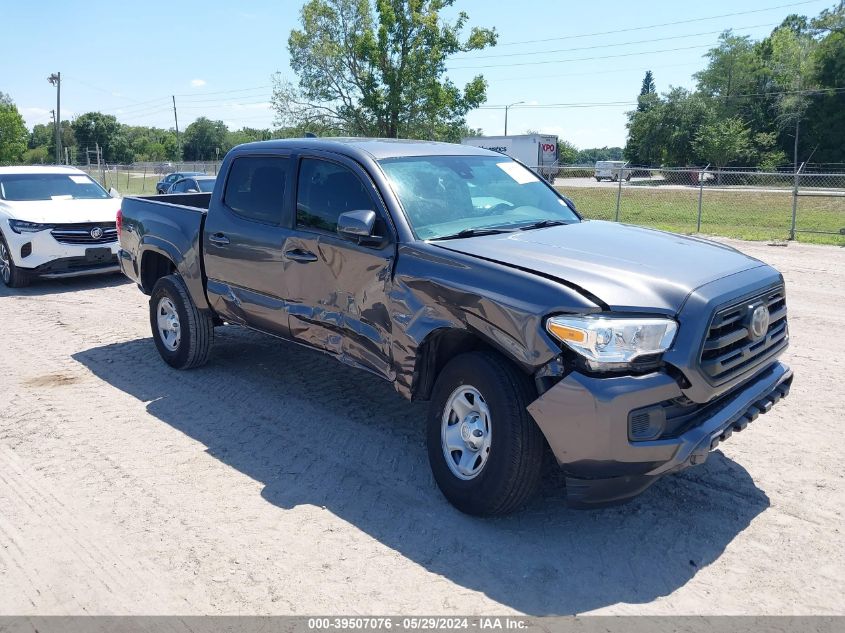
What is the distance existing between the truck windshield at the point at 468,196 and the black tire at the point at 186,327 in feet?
8.28

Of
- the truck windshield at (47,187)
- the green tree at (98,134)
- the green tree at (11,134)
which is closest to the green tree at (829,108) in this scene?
the truck windshield at (47,187)

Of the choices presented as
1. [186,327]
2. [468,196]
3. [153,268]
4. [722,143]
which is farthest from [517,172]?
[722,143]

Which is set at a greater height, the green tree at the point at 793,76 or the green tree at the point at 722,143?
the green tree at the point at 793,76

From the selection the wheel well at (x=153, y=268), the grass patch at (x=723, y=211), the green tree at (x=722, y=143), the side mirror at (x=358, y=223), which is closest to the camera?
the side mirror at (x=358, y=223)

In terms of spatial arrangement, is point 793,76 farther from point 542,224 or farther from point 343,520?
point 343,520

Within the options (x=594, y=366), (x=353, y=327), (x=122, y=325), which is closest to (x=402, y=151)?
(x=353, y=327)

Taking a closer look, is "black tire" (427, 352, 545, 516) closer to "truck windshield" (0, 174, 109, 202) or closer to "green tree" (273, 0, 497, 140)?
"truck windshield" (0, 174, 109, 202)

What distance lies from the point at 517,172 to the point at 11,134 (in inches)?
3424

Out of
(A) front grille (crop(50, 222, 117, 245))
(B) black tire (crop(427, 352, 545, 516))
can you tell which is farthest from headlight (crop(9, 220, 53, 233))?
(B) black tire (crop(427, 352, 545, 516))

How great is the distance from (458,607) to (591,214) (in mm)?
23549

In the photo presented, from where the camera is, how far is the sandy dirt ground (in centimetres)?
331

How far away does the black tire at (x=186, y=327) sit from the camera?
640 centimetres

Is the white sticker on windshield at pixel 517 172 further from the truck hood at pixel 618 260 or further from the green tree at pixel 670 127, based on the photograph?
the green tree at pixel 670 127

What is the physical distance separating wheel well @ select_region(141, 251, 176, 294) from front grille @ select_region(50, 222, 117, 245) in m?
4.28
